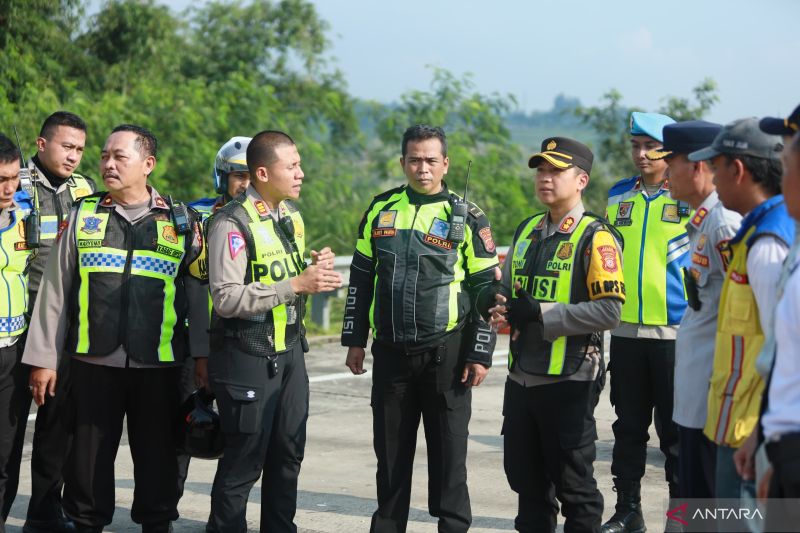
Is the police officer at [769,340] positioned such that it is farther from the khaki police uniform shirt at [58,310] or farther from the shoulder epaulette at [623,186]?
the khaki police uniform shirt at [58,310]

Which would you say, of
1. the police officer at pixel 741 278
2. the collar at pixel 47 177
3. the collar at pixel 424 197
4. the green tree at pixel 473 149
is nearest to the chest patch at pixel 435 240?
the collar at pixel 424 197

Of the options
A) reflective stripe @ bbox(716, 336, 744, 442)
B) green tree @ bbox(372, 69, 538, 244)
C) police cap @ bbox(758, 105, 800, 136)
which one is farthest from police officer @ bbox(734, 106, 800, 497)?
green tree @ bbox(372, 69, 538, 244)

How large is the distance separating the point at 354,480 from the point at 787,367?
4.43 meters

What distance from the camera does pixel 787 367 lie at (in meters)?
3.35

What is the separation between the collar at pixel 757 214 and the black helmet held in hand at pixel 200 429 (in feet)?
Result: 9.50

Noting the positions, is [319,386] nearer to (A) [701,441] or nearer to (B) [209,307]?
(B) [209,307]

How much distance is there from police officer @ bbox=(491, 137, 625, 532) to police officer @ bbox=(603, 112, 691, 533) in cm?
89

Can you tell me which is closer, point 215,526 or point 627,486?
point 215,526

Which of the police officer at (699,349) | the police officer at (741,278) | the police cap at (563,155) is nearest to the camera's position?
the police officer at (741,278)

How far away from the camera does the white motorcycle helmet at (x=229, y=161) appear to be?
6.94 metres

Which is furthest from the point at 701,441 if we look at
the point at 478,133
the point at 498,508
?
the point at 478,133

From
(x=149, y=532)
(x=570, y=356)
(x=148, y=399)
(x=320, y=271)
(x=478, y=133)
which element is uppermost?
(x=478, y=133)

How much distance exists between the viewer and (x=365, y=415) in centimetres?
941

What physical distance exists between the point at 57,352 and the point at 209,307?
919mm
